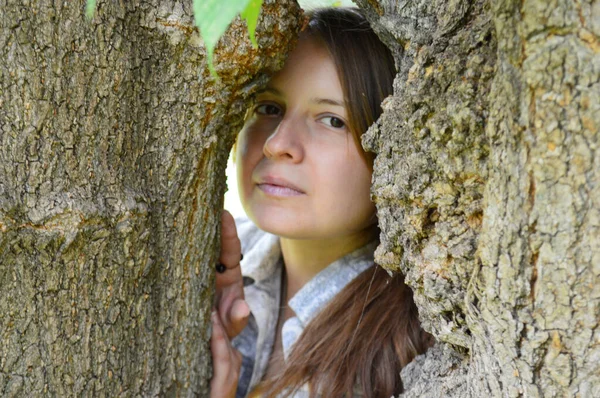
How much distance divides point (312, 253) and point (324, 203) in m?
0.36

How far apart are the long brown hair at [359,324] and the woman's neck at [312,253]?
21 cm

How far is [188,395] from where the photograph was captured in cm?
138

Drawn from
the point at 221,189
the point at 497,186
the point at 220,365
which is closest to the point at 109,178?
the point at 221,189

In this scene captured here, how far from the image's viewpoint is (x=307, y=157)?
1594mm

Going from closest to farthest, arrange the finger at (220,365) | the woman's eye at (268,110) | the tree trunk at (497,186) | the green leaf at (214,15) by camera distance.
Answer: the green leaf at (214,15), the tree trunk at (497,186), the finger at (220,365), the woman's eye at (268,110)

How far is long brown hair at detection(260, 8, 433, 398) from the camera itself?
153 cm

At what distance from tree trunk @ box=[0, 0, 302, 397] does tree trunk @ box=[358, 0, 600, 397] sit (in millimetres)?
378

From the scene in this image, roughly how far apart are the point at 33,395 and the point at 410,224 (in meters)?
0.78

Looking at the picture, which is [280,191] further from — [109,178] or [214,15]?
[214,15]

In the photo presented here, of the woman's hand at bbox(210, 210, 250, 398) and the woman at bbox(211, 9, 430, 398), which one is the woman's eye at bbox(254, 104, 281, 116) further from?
the woman's hand at bbox(210, 210, 250, 398)

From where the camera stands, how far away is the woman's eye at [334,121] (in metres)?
1.60

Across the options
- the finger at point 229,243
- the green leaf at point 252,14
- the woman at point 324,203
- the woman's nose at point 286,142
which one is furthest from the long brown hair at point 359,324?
the green leaf at point 252,14

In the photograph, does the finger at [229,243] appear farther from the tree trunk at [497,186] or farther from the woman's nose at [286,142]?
the tree trunk at [497,186]

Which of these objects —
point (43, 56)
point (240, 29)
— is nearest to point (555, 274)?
point (240, 29)
